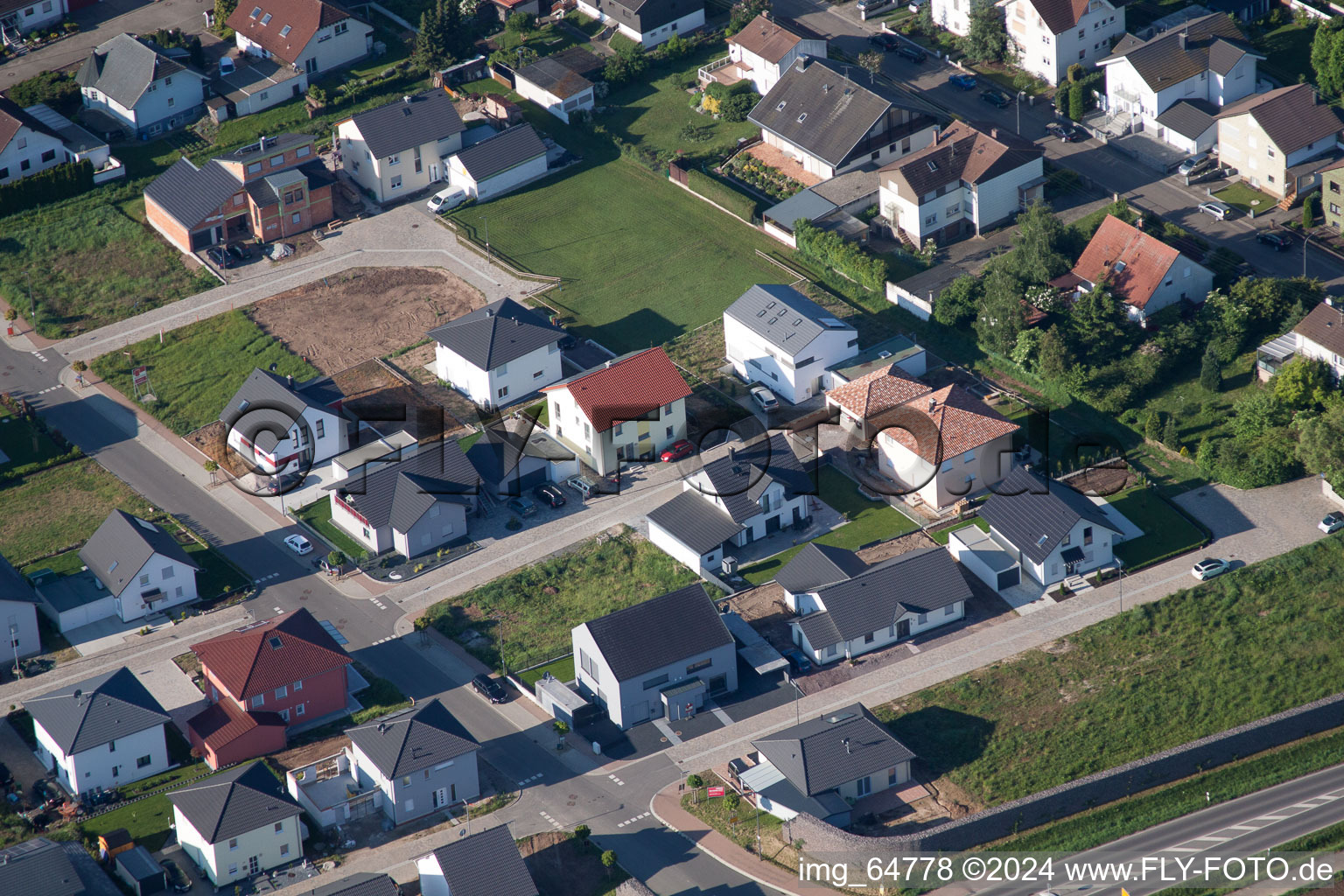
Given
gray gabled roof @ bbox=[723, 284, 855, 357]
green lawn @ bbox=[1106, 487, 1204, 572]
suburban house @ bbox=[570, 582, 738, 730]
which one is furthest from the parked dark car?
green lawn @ bbox=[1106, 487, 1204, 572]

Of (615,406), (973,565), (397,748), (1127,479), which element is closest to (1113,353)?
(1127,479)

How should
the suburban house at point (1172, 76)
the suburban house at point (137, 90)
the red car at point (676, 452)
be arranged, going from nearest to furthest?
1. the red car at point (676, 452)
2. the suburban house at point (1172, 76)
3. the suburban house at point (137, 90)

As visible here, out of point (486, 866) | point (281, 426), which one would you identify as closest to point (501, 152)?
point (281, 426)

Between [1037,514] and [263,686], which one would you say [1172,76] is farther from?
[263,686]

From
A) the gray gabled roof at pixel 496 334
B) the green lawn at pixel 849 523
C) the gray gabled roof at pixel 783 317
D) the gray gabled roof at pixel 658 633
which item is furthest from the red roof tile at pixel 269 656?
the gray gabled roof at pixel 783 317

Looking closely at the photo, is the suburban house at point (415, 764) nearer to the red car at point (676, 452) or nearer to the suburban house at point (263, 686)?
the suburban house at point (263, 686)

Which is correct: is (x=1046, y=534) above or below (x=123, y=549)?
above
